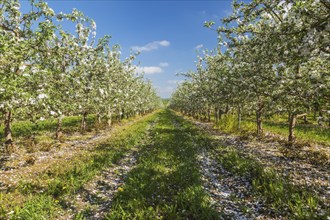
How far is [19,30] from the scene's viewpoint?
43.8 ft

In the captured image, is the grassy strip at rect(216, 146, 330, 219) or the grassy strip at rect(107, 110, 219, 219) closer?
the grassy strip at rect(216, 146, 330, 219)

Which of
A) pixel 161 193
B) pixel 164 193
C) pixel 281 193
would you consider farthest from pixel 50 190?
pixel 281 193

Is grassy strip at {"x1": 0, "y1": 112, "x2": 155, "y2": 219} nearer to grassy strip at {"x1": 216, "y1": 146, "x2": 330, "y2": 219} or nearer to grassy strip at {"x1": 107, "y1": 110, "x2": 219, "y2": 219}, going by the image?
grassy strip at {"x1": 107, "y1": 110, "x2": 219, "y2": 219}

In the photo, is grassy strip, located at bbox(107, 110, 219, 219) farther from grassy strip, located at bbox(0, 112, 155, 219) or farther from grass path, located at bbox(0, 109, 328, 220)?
grassy strip, located at bbox(0, 112, 155, 219)

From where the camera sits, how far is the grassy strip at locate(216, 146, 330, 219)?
8.14m

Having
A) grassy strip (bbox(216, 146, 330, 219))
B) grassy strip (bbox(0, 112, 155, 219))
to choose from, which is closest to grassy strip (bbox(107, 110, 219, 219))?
grassy strip (bbox(0, 112, 155, 219))

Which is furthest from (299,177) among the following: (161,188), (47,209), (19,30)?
(19,30)

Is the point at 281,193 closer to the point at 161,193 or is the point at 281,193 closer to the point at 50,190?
the point at 161,193

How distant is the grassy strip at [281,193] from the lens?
8141mm

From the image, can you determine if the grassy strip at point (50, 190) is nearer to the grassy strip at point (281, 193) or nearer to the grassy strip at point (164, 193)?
the grassy strip at point (164, 193)

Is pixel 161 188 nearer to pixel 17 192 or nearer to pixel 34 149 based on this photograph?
pixel 17 192

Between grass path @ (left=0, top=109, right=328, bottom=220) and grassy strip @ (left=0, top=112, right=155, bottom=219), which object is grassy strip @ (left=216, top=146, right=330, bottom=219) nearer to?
grass path @ (left=0, top=109, right=328, bottom=220)

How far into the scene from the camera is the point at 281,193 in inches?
371

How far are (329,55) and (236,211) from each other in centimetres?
698
